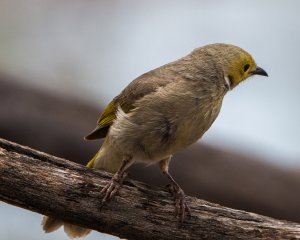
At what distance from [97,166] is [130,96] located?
728 millimetres

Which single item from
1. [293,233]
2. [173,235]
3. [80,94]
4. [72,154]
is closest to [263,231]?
[293,233]

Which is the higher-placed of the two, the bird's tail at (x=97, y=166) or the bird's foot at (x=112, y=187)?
the bird's foot at (x=112, y=187)

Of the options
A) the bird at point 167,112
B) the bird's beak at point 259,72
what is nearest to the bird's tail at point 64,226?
the bird at point 167,112

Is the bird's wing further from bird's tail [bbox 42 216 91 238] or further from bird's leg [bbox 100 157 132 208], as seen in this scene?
bird's tail [bbox 42 216 91 238]

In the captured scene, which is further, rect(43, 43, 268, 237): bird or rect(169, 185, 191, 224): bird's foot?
rect(43, 43, 268, 237): bird

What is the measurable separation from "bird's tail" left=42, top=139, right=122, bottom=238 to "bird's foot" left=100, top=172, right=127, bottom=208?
0.63m

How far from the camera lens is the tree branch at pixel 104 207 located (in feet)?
19.6

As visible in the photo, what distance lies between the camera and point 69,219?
19.9 feet

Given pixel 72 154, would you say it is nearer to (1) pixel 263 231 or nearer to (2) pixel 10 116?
(2) pixel 10 116

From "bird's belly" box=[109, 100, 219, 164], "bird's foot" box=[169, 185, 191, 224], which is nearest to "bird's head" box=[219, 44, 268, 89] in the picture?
"bird's belly" box=[109, 100, 219, 164]

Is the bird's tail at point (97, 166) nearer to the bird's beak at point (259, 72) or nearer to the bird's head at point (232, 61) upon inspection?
the bird's head at point (232, 61)

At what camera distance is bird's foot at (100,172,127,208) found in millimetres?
6168

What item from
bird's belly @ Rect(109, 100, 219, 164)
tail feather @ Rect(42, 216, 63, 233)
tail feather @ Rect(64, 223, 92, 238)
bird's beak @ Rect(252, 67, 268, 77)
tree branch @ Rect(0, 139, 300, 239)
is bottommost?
tail feather @ Rect(64, 223, 92, 238)

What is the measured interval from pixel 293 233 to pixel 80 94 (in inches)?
137
